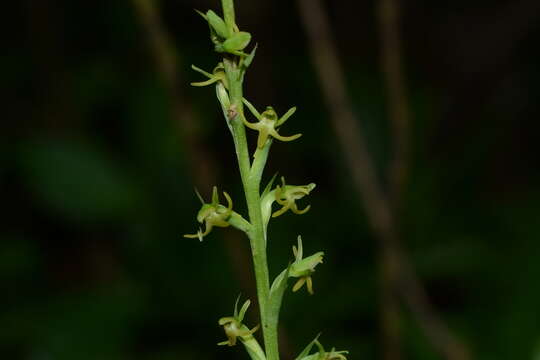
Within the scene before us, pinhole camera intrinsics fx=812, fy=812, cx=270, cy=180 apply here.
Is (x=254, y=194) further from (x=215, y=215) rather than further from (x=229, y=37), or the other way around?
(x=229, y=37)

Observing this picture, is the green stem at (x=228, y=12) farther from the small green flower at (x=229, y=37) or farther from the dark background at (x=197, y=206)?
the dark background at (x=197, y=206)

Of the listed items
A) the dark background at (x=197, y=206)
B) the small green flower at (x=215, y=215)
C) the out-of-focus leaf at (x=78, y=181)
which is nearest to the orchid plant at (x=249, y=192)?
the small green flower at (x=215, y=215)

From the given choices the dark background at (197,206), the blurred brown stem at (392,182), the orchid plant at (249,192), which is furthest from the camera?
the dark background at (197,206)

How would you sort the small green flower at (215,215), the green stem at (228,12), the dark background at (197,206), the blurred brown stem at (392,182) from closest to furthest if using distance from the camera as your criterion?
1. the green stem at (228,12)
2. the small green flower at (215,215)
3. the blurred brown stem at (392,182)
4. the dark background at (197,206)

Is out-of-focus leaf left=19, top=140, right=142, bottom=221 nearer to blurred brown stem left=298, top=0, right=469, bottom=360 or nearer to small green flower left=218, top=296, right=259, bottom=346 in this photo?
blurred brown stem left=298, top=0, right=469, bottom=360

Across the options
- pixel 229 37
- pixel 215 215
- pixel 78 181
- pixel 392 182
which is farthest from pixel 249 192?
pixel 78 181

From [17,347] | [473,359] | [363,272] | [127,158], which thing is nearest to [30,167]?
[127,158]
